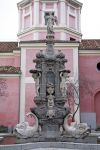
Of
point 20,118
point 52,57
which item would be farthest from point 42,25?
point 52,57

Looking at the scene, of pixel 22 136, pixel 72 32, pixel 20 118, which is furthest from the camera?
pixel 72 32

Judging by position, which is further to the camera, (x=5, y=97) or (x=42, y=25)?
(x=42, y=25)

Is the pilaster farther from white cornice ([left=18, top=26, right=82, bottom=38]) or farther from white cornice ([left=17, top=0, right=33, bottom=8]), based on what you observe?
white cornice ([left=17, top=0, right=33, bottom=8])

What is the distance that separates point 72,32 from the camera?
3275 centimetres

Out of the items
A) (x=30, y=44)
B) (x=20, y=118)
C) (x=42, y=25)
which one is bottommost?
(x=20, y=118)

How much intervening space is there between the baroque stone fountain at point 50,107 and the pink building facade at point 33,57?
13415 millimetres

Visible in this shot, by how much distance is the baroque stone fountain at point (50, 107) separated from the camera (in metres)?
14.5

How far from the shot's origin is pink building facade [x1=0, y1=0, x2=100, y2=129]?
2870 centimetres

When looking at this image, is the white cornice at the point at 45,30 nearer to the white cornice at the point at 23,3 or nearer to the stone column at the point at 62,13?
the stone column at the point at 62,13

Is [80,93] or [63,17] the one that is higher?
[63,17]

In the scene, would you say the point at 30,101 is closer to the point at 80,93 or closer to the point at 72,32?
the point at 80,93

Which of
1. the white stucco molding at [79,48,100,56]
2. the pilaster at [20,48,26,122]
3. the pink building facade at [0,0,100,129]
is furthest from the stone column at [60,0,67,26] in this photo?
the pilaster at [20,48,26,122]

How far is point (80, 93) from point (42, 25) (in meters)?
8.32

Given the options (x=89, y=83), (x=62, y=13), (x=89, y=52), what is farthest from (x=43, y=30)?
(x=89, y=83)
